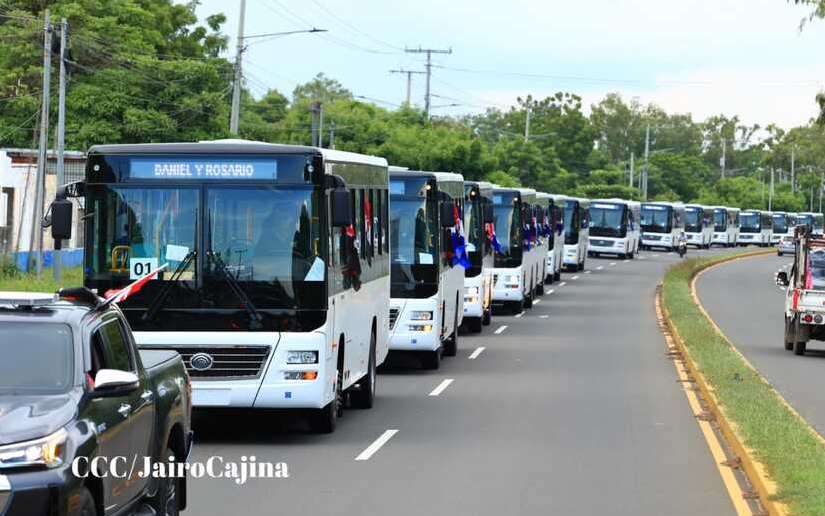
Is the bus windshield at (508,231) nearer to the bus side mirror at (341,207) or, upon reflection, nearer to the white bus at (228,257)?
the white bus at (228,257)

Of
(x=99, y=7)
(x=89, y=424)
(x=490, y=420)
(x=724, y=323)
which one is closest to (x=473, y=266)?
(x=724, y=323)

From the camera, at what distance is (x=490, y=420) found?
747 inches

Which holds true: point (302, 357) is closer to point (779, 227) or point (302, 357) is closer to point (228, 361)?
point (228, 361)

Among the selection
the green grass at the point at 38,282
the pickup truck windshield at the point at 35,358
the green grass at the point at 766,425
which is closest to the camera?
the pickup truck windshield at the point at 35,358

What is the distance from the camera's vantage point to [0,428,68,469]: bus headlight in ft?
25.8

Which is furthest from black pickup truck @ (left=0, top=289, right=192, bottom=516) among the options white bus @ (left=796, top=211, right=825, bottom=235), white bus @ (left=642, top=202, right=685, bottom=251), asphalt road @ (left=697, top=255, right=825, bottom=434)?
white bus @ (left=796, top=211, right=825, bottom=235)

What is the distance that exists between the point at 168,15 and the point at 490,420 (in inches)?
2812

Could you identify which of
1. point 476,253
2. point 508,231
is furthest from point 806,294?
point 508,231

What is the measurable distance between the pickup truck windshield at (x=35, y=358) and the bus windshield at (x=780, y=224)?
124m

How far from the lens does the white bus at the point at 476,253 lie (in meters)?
32.6

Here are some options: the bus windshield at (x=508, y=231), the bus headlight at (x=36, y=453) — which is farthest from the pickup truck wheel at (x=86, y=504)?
the bus windshield at (x=508, y=231)

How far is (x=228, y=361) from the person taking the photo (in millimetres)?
16219

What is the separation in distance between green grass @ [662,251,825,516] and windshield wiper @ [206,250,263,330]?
4.87 meters

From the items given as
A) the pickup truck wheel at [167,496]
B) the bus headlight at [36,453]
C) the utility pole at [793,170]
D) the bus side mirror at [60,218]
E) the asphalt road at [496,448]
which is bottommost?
the asphalt road at [496,448]
